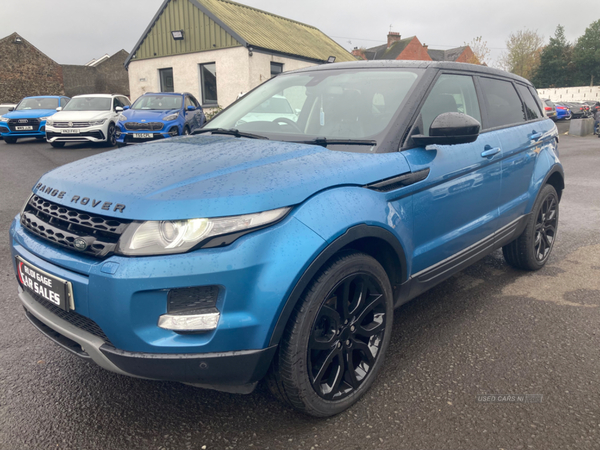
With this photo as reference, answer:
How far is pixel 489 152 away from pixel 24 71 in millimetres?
39454

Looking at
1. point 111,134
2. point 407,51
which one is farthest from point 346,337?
point 407,51

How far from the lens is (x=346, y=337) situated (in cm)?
235

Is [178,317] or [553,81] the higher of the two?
[553,81]

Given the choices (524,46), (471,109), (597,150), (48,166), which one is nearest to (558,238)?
(471,109)

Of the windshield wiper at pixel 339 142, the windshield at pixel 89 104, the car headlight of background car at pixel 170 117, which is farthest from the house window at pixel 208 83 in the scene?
the windshield wiper at pixel 339 142

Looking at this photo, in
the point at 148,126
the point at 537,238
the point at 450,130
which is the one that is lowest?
the point at 537,238

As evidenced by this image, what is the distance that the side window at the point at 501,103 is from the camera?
362 cm

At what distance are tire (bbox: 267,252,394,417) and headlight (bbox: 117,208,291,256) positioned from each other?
0.44m

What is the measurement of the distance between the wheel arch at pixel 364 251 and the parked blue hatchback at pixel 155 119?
11142 millimetres

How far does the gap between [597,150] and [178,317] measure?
17.3 metres

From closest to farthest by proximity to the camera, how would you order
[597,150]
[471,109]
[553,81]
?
[471,109] → [597,150] → [553,81]

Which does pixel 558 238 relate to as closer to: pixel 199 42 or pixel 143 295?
pixel 143 295

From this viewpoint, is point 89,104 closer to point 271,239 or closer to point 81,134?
point 81,134

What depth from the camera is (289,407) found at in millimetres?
2355
